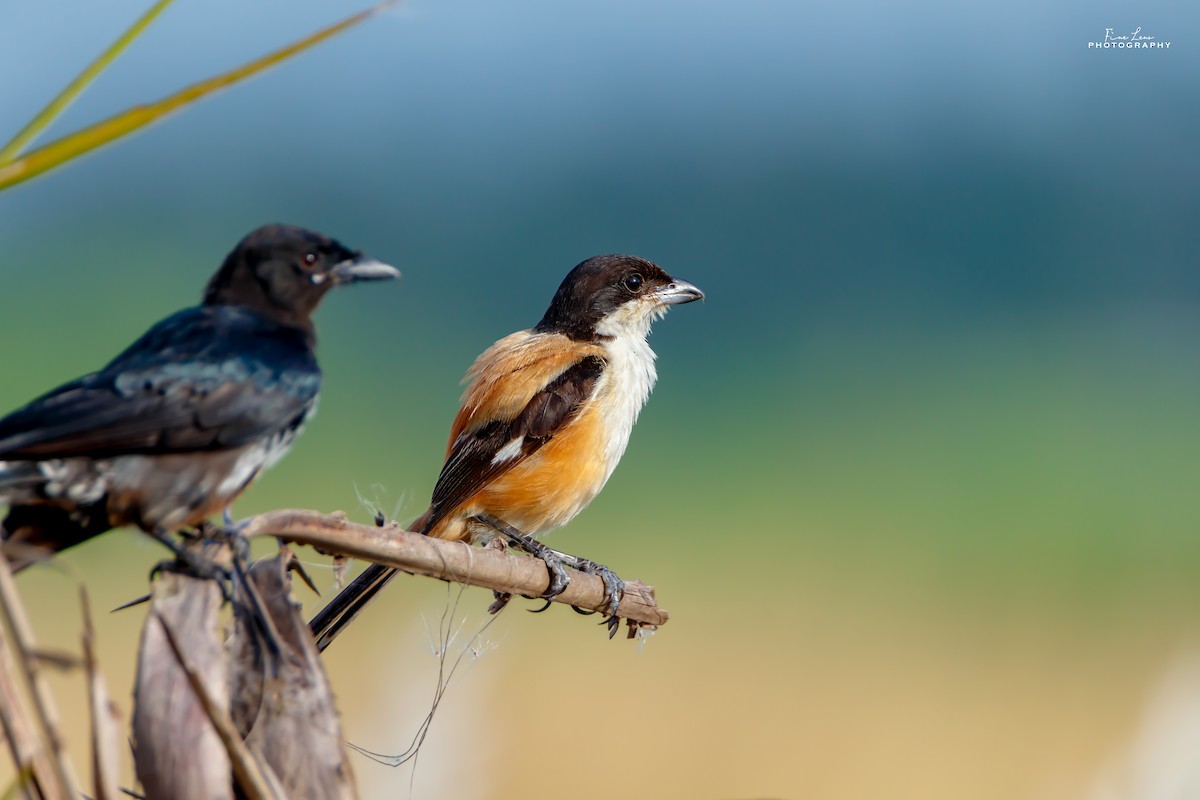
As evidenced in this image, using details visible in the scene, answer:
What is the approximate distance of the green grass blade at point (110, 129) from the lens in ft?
4.73

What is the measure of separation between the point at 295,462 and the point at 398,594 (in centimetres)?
569

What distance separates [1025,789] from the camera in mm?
8523

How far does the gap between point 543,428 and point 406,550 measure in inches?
94.7

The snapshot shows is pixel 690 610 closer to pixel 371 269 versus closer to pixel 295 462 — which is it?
pixel 295 462

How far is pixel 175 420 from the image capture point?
7.11ft

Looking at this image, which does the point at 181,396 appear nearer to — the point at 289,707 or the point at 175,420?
the point at 175,420

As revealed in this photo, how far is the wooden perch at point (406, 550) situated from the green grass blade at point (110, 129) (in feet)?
1.87

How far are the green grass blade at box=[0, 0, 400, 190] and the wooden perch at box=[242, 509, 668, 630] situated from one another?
571mm

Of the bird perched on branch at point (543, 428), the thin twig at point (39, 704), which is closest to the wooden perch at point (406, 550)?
the thin twig at point (39, 704)

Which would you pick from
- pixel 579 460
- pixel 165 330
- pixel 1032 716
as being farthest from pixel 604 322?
pixel 1032 716

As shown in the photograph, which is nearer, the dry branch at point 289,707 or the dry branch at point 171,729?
the dry branch at point 171,729

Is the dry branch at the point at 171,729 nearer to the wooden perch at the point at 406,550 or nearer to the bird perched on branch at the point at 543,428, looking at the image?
the wooden perch at the point at 406,550

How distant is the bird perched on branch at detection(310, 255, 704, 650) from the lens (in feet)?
14.5

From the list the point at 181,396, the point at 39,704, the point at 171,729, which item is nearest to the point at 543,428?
the point at 181,396
